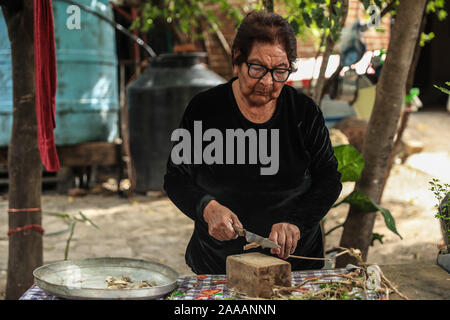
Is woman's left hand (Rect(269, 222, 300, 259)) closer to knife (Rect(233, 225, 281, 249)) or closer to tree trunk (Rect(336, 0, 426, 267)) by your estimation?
knife (Rect(233, 225, 281, 249))

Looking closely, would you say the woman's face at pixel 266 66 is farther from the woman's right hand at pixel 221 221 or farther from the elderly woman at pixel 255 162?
the woman's right hand at pixel 221 221

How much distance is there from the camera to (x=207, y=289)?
5.69 ft

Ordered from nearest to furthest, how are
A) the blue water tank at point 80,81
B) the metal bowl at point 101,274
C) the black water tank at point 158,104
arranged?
the metal bowl at point 101,274 < the blue water tank at point 80,81 < the black water tank at point 158,104

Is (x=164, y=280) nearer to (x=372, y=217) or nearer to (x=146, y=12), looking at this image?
(x=372, y=217)

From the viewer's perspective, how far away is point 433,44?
10.8m

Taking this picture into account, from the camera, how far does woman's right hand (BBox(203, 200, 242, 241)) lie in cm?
181

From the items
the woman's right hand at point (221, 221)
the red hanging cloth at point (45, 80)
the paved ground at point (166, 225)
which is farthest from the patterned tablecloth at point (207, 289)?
the paved ground at point (166, 225)

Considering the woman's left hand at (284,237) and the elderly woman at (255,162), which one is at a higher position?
the elderly woman at (255,162)

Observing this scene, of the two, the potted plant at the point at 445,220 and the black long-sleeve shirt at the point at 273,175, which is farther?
the black long-sleeve shirt at the point at 273,175

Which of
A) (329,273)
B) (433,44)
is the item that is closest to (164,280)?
(329,273)

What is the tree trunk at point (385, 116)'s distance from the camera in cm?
289

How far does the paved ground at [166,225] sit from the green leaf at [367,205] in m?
1.54

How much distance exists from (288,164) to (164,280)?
26.4 inches

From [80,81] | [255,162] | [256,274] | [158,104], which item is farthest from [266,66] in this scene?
[80,81]
